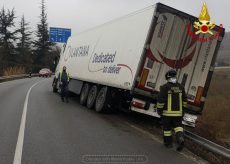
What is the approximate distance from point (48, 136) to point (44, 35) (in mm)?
72779

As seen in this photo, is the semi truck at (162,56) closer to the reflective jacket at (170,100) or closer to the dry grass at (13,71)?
the reflective jacket at (170,100)

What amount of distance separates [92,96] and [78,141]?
22.4ft

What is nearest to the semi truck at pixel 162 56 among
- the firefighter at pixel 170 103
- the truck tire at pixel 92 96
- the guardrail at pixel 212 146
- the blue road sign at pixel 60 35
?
the guardrail at pixel 212 146

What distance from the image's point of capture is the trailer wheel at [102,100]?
13959 mm

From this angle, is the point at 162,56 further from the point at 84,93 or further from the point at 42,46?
the point at 42,46

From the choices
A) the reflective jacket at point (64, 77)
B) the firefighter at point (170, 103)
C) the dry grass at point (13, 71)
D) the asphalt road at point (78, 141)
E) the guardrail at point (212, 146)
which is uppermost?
the firefighter at point (170, 103)

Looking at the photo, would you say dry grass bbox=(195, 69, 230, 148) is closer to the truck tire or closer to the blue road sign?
the truck tire

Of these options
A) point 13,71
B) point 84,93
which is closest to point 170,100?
point 84,93

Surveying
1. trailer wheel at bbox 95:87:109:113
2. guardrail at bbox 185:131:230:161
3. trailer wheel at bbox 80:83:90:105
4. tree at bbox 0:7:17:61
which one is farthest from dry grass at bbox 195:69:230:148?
tree at bbox 0:7:17:61

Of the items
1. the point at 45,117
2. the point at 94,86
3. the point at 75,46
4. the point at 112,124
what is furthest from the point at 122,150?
the point at 75,46

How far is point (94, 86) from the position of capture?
15812mm

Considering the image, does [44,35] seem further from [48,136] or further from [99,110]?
[48,136]

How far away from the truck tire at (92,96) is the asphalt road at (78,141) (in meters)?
2.04

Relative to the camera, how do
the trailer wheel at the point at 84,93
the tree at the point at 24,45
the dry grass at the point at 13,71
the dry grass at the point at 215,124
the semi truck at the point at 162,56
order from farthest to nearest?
the tree at the point at 24,45 → the dry grass at the point at 13,71 → the trailer wheel at the point at 84,93 → the dry grass at the point at 215,124 → the semi truck at the point at 162,56
